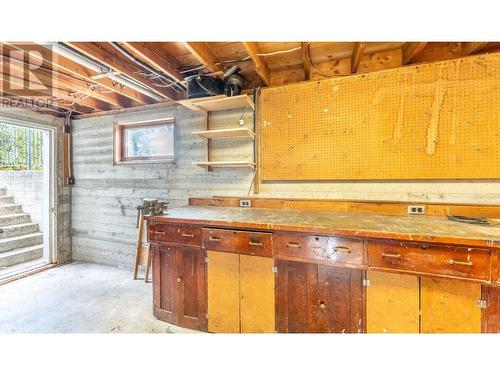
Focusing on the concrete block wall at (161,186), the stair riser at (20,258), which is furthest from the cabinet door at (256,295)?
the stair riser at (20,258)

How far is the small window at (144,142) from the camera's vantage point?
2855 mm

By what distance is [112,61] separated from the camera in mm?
1894

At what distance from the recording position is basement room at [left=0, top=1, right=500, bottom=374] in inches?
29.4

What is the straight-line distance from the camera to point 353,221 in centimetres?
153

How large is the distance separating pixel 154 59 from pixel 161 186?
5.02 ft

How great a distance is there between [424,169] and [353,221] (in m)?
0.87

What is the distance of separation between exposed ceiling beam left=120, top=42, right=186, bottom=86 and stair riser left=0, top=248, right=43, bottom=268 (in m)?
3.68

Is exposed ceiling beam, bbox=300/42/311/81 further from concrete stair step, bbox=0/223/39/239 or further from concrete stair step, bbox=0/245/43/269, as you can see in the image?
concrete stair step, bbox=0/223/39/239

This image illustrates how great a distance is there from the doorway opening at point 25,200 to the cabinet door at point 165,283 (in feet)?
8.44

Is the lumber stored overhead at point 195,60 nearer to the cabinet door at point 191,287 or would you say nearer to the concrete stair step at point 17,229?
the cabinet door at point 191,287

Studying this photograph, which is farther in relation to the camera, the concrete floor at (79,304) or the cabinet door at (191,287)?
the concrete floor at (79,304)

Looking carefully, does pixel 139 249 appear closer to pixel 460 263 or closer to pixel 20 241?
pixel 20 241
